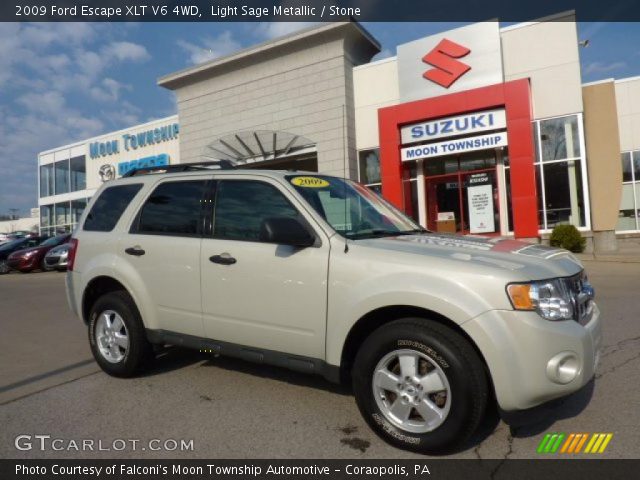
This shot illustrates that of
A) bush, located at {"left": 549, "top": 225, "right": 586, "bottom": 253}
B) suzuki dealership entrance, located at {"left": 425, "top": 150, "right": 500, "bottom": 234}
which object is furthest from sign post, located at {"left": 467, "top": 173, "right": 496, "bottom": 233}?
bush, located at {"left": 549, "top": 225, "right": 586, "bottom": 253}

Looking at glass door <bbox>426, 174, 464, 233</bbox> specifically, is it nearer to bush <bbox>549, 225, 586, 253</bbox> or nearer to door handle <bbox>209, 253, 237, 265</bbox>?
bush <bbox>549, 225, 586, 253</bbox>

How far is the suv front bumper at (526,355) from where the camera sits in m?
2.72

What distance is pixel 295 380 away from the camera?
4.32 m

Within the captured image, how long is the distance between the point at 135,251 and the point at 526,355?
3.35 meters

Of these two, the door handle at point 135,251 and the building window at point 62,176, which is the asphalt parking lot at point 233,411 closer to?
the door handle at point 135,251

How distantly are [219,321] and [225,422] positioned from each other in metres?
0.78

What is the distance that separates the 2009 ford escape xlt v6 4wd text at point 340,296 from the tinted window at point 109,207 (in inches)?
0.9

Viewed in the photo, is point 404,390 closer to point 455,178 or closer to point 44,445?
point 44,445

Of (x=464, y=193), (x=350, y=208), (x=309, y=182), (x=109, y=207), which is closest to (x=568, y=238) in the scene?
(x=464, y=193)

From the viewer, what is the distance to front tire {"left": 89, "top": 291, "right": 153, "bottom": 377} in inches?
173

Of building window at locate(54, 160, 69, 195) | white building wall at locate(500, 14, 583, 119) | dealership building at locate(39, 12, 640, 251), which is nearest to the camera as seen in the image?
white building wall at locate(500, 14, 583, 119)

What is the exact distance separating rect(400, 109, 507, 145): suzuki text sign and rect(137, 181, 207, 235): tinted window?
1383 centimetres
